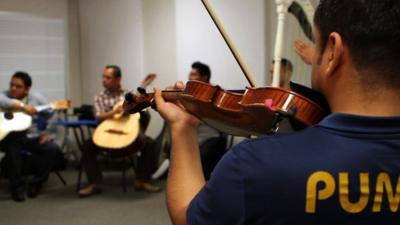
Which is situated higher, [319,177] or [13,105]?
[319,177]

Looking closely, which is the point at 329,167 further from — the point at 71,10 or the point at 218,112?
the point at 71,10

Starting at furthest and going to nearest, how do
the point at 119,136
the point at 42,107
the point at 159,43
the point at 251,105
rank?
the point at 159,43, the point at 42,107, the point at 119,136, the point at 251,105

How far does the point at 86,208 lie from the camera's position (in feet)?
11.5

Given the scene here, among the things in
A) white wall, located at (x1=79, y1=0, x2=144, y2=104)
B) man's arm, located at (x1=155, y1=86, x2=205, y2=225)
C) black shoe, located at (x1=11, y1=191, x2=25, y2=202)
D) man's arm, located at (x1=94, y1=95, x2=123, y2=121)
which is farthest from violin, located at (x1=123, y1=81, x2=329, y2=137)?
white wall, located at (x1=79, y1=0, x2=144, y2=104)

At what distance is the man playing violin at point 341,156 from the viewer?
0.62 m

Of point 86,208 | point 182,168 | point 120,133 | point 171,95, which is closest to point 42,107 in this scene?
point 120,133

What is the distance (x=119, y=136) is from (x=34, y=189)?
101 centimetres

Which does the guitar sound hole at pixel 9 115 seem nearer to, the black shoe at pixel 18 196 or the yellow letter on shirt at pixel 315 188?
the black shoe at pixel 18 196

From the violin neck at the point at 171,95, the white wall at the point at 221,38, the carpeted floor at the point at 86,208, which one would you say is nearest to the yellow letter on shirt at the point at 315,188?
the violin neck at the point at 171,95

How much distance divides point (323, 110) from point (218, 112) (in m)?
0.49

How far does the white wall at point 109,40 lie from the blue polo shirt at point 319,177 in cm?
449

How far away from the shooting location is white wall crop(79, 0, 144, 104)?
507 cm

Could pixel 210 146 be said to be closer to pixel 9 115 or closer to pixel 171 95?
pixel 9 115

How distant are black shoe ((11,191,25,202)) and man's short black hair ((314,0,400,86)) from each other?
373cm
